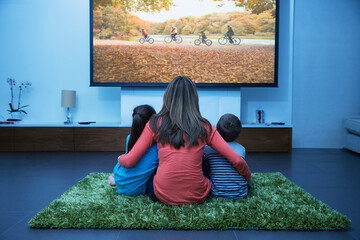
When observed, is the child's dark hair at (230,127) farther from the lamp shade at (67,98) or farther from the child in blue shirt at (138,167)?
the lamp shade at (67,98)

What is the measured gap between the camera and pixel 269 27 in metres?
4.93

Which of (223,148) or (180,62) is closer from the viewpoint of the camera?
(223,148)

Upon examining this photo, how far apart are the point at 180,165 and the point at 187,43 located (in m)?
3.33

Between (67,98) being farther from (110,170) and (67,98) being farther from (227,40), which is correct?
(227,40)

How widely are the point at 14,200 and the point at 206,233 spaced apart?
1605 millimetres

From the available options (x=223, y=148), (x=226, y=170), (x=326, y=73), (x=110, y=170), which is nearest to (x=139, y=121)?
(x=223, y=148)

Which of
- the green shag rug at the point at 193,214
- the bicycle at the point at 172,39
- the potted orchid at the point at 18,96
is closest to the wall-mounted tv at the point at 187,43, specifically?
the bicycle at the point at 172,39

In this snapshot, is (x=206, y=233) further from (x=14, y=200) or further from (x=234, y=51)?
(x=234, y=51)

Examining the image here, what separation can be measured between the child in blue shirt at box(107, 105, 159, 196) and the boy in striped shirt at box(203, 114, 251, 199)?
0.41 metres

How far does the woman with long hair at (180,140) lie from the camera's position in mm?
1988

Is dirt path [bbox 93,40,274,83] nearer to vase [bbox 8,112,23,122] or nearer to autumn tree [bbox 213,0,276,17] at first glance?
autumn tree [bbox 213,0,276,17]

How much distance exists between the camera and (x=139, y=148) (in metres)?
2.08

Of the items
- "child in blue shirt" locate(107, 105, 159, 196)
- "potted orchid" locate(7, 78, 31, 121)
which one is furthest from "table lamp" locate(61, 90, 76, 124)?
"child in blue shirt" locate(107, 105, 159, 196)

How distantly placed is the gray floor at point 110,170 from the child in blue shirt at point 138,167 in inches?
20.2
